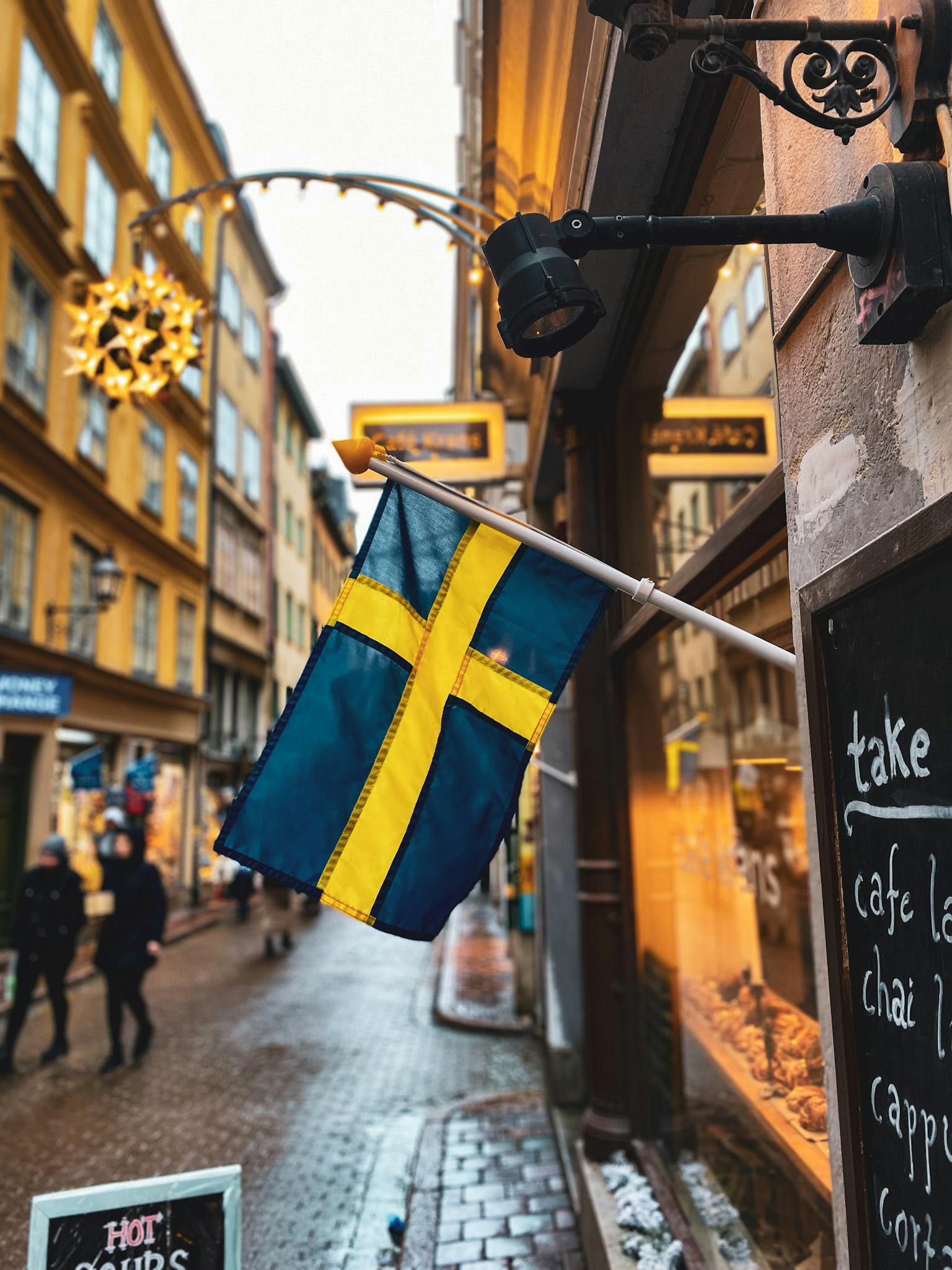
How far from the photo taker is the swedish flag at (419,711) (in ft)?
9.58

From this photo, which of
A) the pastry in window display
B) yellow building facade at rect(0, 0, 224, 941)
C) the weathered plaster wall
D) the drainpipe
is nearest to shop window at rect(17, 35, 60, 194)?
yellow building facade at rect(0, 0, 224, 941)

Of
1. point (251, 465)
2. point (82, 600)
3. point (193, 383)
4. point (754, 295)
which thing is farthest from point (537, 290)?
point (251, 465)

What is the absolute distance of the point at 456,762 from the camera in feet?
9.88

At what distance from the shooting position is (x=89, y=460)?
16.3 m

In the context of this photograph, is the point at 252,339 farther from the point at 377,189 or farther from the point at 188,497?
the point at 377,189

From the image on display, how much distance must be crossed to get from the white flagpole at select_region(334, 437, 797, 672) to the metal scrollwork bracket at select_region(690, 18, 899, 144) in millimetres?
1146

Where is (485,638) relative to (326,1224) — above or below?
above

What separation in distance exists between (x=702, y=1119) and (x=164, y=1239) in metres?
2.86

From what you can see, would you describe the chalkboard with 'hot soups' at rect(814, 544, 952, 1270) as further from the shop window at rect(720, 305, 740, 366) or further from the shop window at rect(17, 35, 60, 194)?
the shop window at rect(17, 35, 60, 194)

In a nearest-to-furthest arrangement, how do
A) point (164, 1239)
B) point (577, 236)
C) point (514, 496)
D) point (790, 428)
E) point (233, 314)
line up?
1. point (577, 236)
2. point (790, 428)
3. point (164, 1239)
4. point (514, 496)
5. point (233, 314)

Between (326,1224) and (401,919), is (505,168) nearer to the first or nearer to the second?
(401,919)

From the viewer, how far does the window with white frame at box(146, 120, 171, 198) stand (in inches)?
787

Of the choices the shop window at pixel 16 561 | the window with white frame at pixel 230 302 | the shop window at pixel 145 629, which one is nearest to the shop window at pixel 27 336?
the shop window at pixel 16 561

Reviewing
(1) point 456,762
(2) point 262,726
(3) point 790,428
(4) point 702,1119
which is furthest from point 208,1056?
(2) point 262,726
